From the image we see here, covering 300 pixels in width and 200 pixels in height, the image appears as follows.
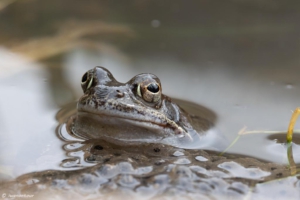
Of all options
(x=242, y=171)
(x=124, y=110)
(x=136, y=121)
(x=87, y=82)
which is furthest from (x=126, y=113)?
(x=242, y=171)

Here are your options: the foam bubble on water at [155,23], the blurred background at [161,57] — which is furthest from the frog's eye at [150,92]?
the foam bubble on water at [155,23]

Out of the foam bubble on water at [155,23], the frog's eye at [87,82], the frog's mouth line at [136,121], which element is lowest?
the frog's mouth line at [136,121]

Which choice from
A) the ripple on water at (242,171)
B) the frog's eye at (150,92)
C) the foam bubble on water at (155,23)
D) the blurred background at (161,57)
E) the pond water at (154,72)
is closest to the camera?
the ripple on water at (242,171)

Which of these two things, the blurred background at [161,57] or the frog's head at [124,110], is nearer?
the frog's head at [124,110]

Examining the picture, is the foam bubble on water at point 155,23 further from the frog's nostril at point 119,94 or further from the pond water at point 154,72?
the frog's nostril at point 119,94

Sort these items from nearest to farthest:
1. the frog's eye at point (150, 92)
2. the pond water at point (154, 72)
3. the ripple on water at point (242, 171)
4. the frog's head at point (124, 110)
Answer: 1. the ripple on water at point (242, 171)
2. the pond water at point (154, 72)
3. the frog's head at point (124, 110)
4. the frog's eye at point (150, 92)

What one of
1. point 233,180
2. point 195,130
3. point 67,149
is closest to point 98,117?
point 67,149

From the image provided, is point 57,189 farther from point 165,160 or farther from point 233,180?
point 233,180

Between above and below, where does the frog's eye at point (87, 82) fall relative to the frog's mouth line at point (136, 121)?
above
